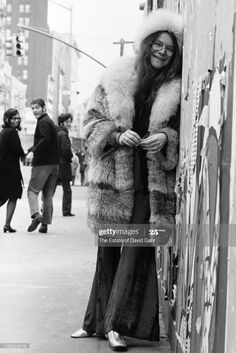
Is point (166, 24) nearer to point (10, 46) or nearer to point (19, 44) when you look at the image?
point (19, 44)

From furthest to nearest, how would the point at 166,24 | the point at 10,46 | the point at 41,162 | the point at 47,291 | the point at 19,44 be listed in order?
the point at 10,46 < the point at 19,44 < the point at 41,162 < the point at 47,291 < the point at 166,24

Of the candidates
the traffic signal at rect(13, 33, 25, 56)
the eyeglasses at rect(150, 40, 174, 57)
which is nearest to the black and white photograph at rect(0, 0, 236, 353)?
the eyeglasses at rect(150, 40, 174, 57)

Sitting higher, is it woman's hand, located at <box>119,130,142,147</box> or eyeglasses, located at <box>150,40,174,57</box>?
eyeglasses, located at <box>150,40,174,57</box>

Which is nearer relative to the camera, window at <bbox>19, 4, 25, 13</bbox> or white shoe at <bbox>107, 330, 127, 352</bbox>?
white shoe at <bbox>107, 330, 127, 352</bbox>

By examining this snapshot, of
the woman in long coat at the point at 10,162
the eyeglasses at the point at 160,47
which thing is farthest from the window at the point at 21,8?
the eyeglasses at the point at 160,47

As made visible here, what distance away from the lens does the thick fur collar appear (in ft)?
12.2

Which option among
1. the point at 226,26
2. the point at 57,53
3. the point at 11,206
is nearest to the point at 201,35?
the point at 226,26

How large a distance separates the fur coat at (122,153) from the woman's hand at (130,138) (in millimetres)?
123

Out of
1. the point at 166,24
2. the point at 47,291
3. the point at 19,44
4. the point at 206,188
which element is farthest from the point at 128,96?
the point at 19,44

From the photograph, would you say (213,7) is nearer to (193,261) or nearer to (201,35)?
(201,35)

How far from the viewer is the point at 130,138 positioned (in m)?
3.64

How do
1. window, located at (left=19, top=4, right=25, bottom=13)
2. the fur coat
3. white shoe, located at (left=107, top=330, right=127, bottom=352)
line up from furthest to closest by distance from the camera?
window, located at (left=19, top=4, right=25, bottom=13)
white shoe, located at (left=107, top=330, right=127, bottom=352)
the fur coat

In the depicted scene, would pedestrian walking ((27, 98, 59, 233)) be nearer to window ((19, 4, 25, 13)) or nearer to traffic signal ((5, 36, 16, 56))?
traffic signal ((5, 36, 16, 56))

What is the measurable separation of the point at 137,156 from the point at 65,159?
341 inches
